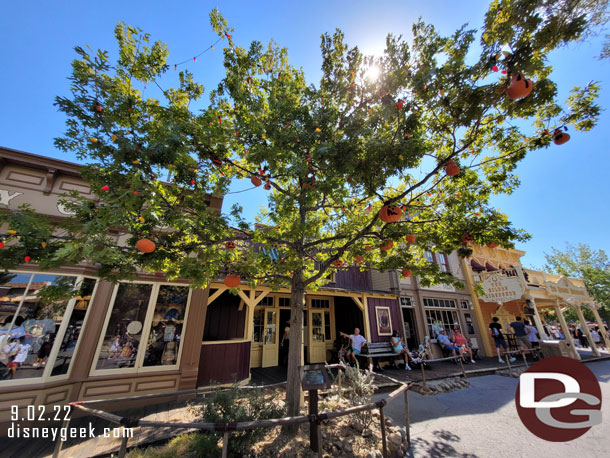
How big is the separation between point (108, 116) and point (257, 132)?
2.19 meters

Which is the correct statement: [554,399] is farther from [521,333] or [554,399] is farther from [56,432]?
[521,333]

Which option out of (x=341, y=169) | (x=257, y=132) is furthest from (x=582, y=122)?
(x=257, y=132)

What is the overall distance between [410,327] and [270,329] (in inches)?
294

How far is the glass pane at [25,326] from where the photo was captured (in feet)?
16.5

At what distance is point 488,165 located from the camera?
14.1 ft

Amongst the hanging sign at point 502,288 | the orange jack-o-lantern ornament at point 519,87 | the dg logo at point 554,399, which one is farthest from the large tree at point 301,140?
the hanging sign at point 502,288

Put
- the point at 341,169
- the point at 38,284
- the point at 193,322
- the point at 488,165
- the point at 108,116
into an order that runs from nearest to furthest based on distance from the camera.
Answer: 1. the point at 108,116
2. the point at 341,169
3. the point at 488,165
4. the point at 38,284
5. the point at 193,322

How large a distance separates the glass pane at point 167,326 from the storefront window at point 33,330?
160cm

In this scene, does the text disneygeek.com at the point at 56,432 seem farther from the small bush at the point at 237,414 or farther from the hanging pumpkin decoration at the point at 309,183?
the hanging pumpkin decoration at the point at 309,183

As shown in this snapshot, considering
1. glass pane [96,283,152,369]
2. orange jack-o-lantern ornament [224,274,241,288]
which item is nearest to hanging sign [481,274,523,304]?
orange jack-o-lantern ornament [224,274,241,288]

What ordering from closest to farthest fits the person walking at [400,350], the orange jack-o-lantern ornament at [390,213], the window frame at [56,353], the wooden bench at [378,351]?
the orange jack-o-lantern ornament at [390,213] < the window frame at [56,353] < the wooden bench at [378,351] < the person walking at [400,350]

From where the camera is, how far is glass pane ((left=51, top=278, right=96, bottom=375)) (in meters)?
5.45

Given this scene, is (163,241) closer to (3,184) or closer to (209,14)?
(209,14)

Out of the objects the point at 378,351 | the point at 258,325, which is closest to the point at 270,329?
the point at 258,325
